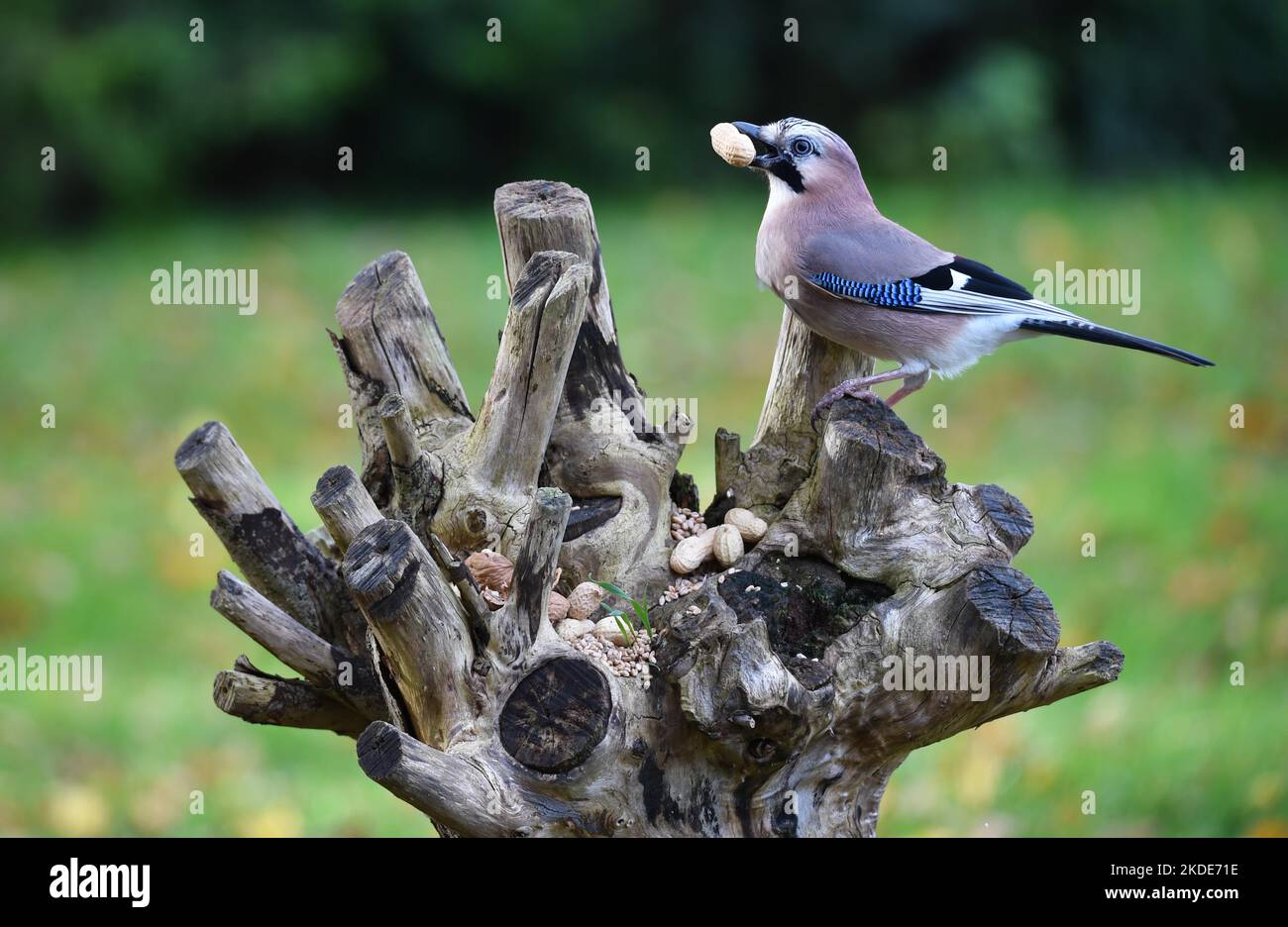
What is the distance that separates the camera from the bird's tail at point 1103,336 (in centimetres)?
281

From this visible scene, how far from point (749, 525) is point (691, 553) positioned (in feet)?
0.43

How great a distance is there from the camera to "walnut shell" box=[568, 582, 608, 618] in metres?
2.62

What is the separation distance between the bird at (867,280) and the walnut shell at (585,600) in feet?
1.88

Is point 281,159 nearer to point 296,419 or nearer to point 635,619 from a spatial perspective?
point 296,419

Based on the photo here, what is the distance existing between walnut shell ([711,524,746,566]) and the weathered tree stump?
0.15 ft

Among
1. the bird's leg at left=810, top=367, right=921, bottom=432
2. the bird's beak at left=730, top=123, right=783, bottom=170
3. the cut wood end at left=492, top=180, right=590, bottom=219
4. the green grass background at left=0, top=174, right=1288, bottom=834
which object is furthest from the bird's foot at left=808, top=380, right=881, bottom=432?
the green grass background at left=0, top=174, right=1288, bottom=834

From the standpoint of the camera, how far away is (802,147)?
9.75 feet

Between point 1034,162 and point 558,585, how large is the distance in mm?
7651

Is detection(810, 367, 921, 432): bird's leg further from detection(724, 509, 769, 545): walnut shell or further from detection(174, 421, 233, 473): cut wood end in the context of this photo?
detection(174, 421, 233, 473): cut wood end

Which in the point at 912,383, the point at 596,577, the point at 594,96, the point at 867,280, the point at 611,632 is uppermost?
the point at 594,96

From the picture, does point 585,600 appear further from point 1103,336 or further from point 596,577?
point 1103,336

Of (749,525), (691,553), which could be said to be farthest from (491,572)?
(749,525)

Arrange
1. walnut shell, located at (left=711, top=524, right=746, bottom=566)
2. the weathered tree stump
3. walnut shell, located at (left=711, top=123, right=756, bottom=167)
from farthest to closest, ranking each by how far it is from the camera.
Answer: walnut shell, located at (left=711, top=123, right=756, bottom=167) < walnut shell, located at (left=711, top=524, right=746, bottom=566) < the weathered tree stump

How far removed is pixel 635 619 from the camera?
2.61 meters
